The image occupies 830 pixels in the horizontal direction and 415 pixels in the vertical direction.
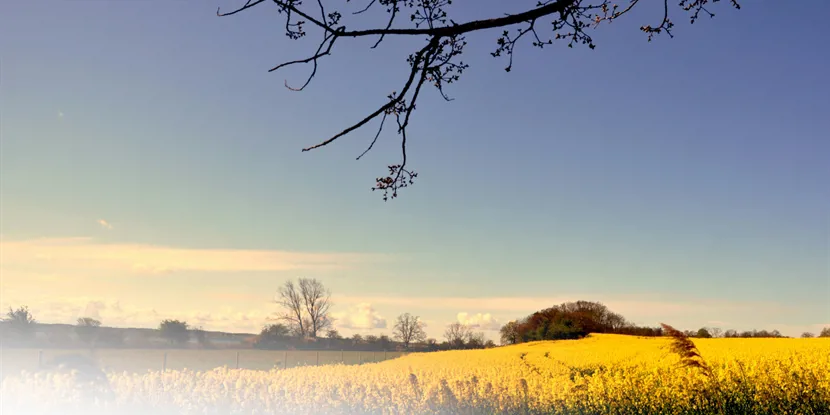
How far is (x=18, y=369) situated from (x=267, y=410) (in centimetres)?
404

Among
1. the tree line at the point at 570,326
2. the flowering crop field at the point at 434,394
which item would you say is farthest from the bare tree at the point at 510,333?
the flowering crop field at the point at 434,394

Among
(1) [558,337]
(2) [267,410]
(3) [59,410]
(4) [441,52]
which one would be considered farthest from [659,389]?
(1) [558,337]

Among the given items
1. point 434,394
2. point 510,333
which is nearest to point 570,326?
point 510,333

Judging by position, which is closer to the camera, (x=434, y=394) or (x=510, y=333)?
(x=434, y=394)

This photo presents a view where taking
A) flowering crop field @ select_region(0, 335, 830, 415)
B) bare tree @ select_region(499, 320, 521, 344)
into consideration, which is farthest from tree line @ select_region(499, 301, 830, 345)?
flowering crop field @ select_region(0, 335, 830, 415)

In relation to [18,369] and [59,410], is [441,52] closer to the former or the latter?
[59,410]

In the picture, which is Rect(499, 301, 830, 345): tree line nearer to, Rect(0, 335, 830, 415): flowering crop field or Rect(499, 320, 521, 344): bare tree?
Rect(499, 320, 521, 344): bare tree

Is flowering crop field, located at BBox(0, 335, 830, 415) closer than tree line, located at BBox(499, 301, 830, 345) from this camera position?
Yes

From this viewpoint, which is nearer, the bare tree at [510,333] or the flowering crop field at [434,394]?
the flowering crop field at [434,394]

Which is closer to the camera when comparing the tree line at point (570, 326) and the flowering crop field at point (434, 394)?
the flowering crop field at point (434, 394)

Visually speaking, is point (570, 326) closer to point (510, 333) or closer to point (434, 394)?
point (510, 333)

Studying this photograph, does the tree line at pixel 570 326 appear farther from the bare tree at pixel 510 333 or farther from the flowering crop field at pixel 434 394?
the flowering crop field at pixel 434 394

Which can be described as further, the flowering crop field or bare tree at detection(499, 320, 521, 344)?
bare tree at detection(499, 320, 521, 344)

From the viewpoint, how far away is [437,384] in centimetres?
889
